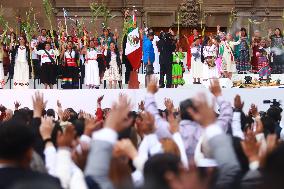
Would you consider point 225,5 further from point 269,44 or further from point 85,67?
point 85,67

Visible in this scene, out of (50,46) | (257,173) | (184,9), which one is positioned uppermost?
(184,9)

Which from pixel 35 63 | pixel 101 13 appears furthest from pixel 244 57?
pixel 101 13

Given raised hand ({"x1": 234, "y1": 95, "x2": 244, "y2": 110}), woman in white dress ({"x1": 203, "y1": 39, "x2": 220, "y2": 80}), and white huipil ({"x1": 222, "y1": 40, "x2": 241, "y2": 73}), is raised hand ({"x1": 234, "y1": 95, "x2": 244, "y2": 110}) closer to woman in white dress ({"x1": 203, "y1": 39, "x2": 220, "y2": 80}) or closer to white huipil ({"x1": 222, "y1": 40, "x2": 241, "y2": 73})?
woman in white dress ({"x1": 203, "y1": 39, "x2": 220, "y2": 80})

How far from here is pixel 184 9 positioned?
97.3 feet

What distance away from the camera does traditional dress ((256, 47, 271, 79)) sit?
1938cm

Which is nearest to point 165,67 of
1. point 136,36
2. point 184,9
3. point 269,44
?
point 136,36

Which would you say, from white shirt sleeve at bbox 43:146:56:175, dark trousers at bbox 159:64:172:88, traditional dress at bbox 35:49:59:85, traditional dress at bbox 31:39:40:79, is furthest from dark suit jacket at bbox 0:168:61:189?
traditional dress at bbox 31:39:40:79

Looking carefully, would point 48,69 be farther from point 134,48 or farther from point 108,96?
point 108,96

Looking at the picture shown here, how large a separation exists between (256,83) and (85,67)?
4.14 meters

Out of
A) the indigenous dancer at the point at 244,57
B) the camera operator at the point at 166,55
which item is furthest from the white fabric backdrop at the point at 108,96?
the indigenous dancer at the point at 244,57

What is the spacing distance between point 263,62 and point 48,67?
607 centimetres

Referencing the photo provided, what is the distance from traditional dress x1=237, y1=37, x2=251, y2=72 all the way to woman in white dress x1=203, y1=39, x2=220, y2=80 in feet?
6.46

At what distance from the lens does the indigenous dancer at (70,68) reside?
1798cm

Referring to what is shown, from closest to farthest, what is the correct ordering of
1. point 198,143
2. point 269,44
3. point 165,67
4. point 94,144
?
point 94,144, point 198,143, point 165,67, point 269,44
